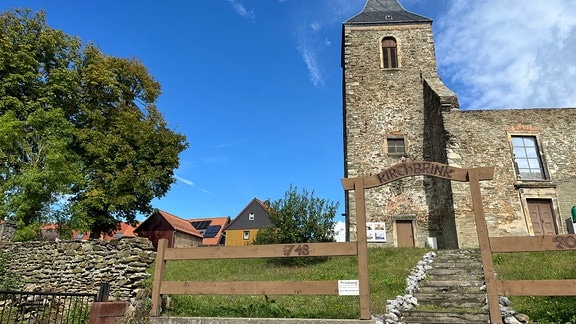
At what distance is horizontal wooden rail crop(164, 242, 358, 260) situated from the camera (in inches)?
198

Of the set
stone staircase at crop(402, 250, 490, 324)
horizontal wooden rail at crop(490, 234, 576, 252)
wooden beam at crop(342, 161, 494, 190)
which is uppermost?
wooden beam at crop(342, 161, 494, 190)

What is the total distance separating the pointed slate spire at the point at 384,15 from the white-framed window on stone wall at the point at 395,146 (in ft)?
23.0

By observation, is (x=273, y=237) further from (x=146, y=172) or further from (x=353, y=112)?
(x=146, y=172)

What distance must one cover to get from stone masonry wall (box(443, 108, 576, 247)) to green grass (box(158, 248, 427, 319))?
12.5 feet

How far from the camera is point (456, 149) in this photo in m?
15.1

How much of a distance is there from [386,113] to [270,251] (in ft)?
47.6

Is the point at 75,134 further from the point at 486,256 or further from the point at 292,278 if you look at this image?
the point at 486,256

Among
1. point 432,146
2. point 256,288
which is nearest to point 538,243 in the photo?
point 256,288

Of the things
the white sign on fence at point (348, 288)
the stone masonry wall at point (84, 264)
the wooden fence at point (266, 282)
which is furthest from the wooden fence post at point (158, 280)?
the stone masonry wall at point (84, 264)

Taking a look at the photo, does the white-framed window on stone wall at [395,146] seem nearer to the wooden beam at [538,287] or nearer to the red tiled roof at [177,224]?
the wooden beam at [538,287]

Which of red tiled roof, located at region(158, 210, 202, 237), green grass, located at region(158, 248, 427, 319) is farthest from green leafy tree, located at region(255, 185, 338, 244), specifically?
red tiled roof, located at region(158, 210, 202, 237)

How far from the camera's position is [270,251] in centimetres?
519

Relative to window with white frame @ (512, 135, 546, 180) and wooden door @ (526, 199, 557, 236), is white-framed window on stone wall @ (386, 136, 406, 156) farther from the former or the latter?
wooden door @ (526, 199, 557, 236)

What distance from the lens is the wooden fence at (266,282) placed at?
485 cm
